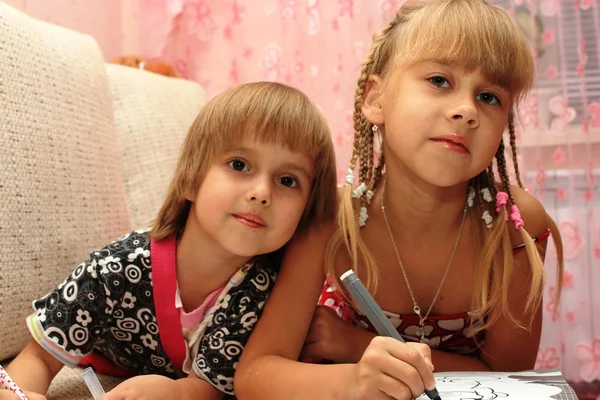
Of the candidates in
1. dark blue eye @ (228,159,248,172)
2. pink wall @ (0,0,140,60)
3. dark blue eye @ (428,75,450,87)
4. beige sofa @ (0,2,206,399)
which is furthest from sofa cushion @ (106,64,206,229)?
dark blue eye @ (428,75,450,87)

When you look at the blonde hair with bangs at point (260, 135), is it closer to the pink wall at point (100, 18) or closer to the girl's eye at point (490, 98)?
the girl's eye at point (490, 98)

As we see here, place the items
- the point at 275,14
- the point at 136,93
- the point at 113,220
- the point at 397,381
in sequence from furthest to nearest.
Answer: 1. the point at 275,14
2. the point at 136,93
3. the point at 113,220
4. the point at 397,381

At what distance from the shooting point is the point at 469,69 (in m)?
0.82

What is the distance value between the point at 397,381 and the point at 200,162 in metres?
0.40

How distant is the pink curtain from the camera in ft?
4.87

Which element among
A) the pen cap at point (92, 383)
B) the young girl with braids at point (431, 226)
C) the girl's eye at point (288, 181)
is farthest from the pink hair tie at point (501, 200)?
the pen cap at point (92, 383)

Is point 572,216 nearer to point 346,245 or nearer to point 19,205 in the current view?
point 346,245

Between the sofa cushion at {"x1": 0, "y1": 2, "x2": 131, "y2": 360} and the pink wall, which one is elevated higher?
the pink wall

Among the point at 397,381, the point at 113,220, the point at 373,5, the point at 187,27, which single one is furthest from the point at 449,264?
the point at 187,27

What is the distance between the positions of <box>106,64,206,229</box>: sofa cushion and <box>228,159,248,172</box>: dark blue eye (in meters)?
0.42

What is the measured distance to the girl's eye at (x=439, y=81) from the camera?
836 mm

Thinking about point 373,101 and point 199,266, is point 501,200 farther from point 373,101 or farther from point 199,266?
point 199,266

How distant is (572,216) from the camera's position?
4.99ft

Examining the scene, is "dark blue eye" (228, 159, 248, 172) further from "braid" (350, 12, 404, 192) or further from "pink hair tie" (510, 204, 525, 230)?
"pink hair tie" (510, 204, 525, 230)
